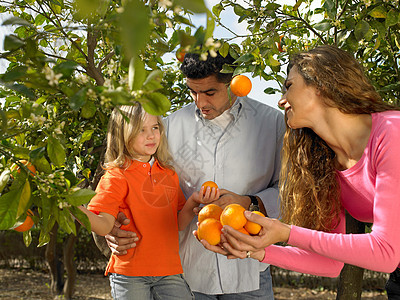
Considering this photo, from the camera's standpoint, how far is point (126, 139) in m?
2.28

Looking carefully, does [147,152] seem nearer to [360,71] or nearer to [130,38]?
[360,71]

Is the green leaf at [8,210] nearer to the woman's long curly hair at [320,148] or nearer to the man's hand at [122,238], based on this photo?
the man's hand at [122,238]

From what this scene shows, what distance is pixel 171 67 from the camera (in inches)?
182

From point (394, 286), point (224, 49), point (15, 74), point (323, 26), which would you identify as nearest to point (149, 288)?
point (394, 286)

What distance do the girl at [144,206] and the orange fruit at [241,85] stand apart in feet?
1.45

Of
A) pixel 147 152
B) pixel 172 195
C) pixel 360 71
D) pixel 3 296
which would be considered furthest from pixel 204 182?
pixel 3 296

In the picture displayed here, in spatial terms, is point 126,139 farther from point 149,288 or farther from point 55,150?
point 55,150

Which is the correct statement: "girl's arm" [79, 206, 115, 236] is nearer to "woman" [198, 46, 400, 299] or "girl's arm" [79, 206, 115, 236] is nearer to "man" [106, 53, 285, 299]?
"man" [106, 53, 285, 299]

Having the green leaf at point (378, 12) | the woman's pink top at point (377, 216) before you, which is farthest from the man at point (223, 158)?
the green leaf at point (378, 12)

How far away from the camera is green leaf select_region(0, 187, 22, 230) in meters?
1.15

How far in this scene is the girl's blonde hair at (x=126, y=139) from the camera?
2257 millimetres

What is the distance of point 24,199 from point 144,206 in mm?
1066

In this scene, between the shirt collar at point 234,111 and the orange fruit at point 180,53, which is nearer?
the orange fruit at point 180,53

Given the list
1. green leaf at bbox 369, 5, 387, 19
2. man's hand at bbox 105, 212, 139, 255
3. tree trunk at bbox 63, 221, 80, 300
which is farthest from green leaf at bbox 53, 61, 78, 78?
tree trunk at bbox 63, 221, 80, 300
